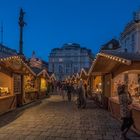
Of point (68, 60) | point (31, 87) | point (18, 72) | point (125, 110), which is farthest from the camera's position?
point (68, 60)

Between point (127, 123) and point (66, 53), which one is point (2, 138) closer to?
point (127, 123)

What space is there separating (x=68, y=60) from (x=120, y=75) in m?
97.2

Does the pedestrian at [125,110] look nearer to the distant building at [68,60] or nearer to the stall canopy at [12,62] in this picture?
the stall canopy at [12,62]

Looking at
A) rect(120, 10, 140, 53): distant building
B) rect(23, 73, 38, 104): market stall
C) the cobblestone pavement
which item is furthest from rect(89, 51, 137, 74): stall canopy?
rect(120, 10, 140, 53): distant building

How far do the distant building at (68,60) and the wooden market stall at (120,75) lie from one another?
300ft

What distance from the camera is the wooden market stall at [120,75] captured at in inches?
466

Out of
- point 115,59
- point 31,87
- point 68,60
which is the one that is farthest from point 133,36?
point 68,60

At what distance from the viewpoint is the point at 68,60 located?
374 ft

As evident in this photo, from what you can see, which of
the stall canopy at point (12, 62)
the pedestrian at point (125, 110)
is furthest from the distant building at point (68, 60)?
the pedestrian at point (125, 110)

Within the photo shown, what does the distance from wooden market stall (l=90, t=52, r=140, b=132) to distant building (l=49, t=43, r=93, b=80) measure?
300 feet

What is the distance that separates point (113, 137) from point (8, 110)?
9.05 m

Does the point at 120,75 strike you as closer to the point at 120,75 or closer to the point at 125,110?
the point at 120,75

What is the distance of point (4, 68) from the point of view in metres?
18.1

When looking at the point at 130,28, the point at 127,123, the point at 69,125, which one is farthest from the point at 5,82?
the point at 130,28
